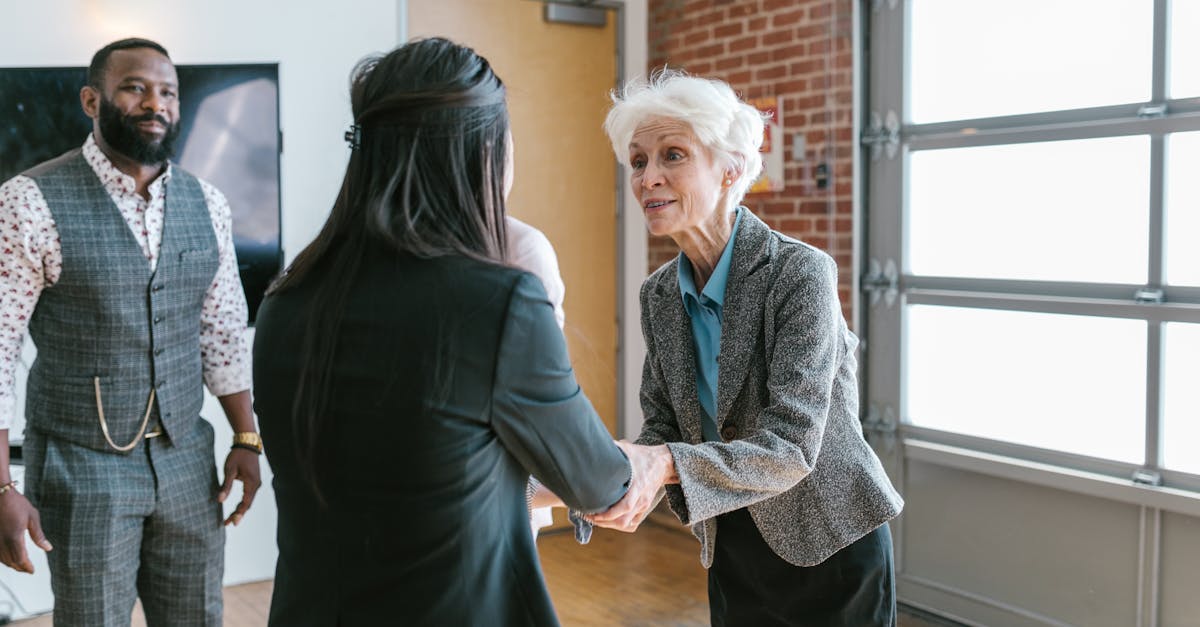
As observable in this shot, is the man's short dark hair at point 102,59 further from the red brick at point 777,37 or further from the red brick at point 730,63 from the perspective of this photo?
the red brick at point 730,63

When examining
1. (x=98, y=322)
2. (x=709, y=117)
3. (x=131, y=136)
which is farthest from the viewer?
(x=131, y=136)

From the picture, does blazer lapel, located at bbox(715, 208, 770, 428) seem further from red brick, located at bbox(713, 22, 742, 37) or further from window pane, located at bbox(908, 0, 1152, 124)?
red brick, located at bbox(713, 22, 742, 37)

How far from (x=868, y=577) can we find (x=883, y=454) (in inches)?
97.3

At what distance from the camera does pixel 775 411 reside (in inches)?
75.9

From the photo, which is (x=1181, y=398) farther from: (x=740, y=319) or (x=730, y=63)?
(x=730, y=63)

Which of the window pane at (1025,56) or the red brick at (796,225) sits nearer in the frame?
the window pane at (1025,56)

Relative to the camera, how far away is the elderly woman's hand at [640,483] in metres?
1.57

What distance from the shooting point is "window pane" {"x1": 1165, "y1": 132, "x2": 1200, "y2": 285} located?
3.47 m

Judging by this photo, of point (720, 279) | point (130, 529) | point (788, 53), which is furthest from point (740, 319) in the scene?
point (788, 53)

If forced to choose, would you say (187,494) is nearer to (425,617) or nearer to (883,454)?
(425,617)

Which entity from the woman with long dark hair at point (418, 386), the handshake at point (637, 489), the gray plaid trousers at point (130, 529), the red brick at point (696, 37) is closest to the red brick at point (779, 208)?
the red brick at point (696, 37)

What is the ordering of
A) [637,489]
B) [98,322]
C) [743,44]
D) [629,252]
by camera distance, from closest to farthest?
[637,489]
[98,322]
[743,44]
[629,252]

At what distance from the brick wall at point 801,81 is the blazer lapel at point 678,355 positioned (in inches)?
96.8

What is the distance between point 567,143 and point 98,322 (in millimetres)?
3400
